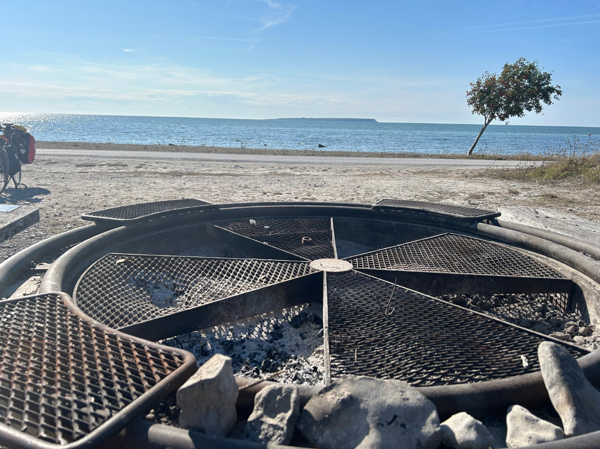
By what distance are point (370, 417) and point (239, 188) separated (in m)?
6.86

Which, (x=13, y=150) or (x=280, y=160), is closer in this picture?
(x=13, y=150)

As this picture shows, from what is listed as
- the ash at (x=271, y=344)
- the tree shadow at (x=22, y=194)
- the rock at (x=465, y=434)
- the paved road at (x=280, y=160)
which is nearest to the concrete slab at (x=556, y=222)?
the ash at (x=271, y=344)

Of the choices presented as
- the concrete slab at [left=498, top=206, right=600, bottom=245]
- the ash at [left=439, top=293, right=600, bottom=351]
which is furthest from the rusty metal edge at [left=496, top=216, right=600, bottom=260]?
the concrete slab at [left=498, top=206, right=600, bottom=245]

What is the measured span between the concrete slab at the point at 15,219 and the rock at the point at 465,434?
411 cm

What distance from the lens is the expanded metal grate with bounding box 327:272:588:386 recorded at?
1.79 meters

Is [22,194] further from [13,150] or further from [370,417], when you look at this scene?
[370,417]

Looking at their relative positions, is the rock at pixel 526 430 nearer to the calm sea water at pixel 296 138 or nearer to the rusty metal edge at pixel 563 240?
the rusty metal edge at pixel 563 240

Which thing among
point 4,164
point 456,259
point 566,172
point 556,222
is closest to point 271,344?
point 456,259

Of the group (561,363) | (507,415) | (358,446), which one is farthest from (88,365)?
(561,363)

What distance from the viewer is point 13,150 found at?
25.1 ft

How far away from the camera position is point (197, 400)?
129cm

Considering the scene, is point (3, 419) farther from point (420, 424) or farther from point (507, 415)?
point (507, 415)

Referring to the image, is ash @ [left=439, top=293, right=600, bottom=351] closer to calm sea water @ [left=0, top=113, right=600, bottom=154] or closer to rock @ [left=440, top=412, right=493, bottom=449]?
rock @ [left=440, top=412, right=493, bottom=449]

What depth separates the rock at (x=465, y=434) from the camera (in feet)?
4.12
